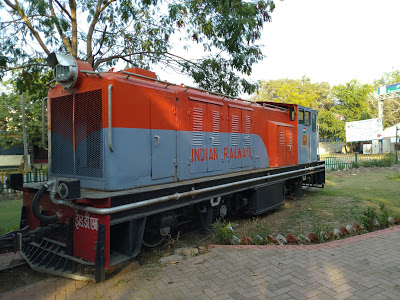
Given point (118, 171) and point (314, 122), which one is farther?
point (314, 122)

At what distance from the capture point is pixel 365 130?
90.7 ft

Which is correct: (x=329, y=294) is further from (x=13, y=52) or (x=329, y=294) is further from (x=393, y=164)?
(x=393, y=164)

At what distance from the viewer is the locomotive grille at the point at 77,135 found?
14.6ft

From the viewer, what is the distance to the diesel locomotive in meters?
4.09

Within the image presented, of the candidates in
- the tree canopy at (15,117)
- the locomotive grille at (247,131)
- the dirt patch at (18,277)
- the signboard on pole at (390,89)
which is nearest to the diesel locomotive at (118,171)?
the dirt patch at (18,277)

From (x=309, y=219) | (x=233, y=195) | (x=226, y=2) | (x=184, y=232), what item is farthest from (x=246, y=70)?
(x=184, y=232)

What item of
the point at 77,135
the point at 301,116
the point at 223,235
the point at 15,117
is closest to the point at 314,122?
the point at 301,116

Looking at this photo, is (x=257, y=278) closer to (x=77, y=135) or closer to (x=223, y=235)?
(x=223, y=235)

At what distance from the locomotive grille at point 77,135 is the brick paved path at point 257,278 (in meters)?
1.64

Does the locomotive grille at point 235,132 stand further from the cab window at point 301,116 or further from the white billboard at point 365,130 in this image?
the white billboard at point 365,130

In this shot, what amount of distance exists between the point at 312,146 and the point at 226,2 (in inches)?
248

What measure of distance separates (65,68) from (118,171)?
6.04ft

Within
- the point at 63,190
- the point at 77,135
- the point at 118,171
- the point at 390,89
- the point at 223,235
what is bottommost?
the point at 223,235

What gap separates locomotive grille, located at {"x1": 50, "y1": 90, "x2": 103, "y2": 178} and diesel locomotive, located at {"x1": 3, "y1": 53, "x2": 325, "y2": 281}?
0.02 metres
